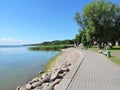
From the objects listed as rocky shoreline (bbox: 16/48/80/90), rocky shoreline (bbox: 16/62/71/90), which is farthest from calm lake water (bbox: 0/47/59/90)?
rocky shoreline (bbox: 16/62/71/90)

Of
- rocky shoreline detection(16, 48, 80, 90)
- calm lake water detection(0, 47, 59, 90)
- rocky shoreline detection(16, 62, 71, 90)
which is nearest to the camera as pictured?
rocky shoreline detection(16, 62, 71, 90)

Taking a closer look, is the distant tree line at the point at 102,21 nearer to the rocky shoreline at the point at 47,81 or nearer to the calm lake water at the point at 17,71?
the calm lake water at the point at 17,71

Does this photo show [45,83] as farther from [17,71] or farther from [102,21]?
[102,21]

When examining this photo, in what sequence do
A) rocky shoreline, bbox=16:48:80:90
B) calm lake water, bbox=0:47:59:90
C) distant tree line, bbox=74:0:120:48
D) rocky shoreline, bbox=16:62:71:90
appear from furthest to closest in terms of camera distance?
distant tree line, bbox=74:0:120:48
calm lake water, bbox=0:47:59:90
rocky shoreline, bbox=16:48:80:90
rocky shoreline, bbox=16:62:71:90

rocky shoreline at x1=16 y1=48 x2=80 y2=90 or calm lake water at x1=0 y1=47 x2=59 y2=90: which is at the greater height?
rocky shoreline at x1=16 y1=48 x2=80 y2=90

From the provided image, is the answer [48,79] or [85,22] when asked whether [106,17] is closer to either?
[85,22]

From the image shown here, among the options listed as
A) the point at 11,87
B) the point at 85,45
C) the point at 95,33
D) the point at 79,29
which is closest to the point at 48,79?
the point at 11,87

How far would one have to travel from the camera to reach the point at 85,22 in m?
54.2

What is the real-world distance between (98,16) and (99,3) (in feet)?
11.3

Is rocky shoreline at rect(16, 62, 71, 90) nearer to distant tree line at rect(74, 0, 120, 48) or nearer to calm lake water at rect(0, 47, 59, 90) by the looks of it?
calm lake water at rect(0, 47, 59, 90)

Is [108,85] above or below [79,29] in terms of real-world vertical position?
below

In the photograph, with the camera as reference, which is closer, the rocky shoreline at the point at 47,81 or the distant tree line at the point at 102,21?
the rocky shoreline at the point at 47,81

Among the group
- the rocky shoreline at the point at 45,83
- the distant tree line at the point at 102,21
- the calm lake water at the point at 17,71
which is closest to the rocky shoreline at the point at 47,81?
the rocky shoreline at the point at 45,83

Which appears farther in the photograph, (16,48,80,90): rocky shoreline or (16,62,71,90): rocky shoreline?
(16,48,80,90): rocky shoreline
